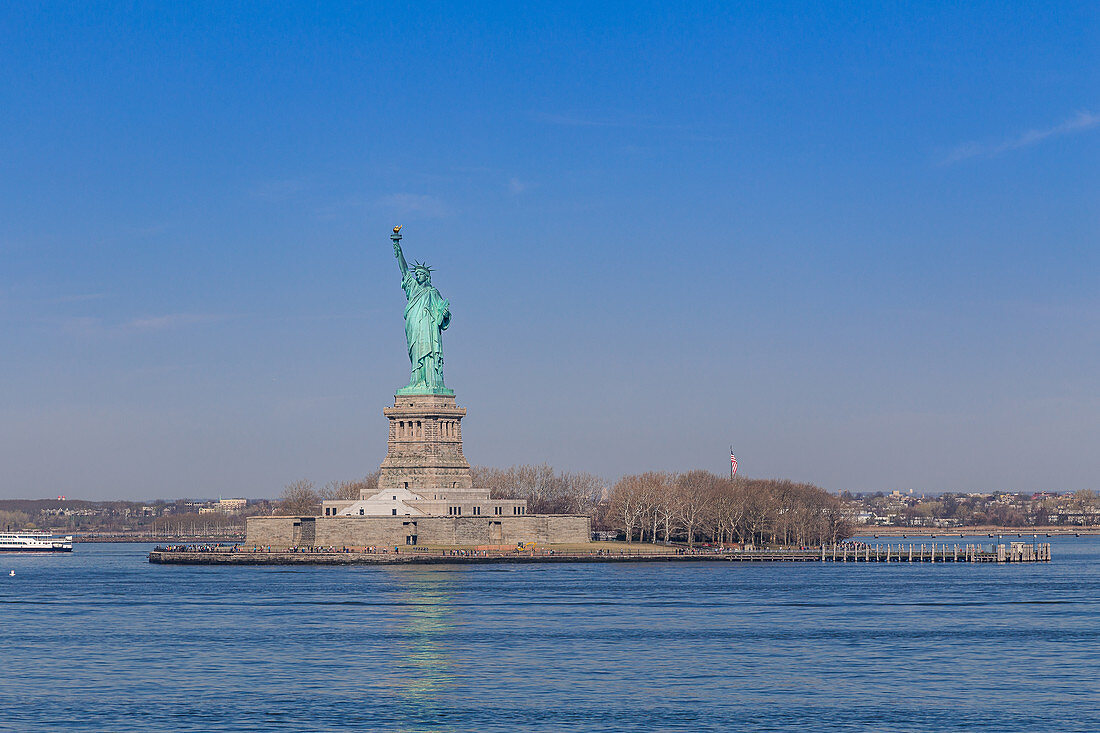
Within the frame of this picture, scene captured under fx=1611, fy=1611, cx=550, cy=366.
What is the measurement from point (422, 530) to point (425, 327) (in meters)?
16.4

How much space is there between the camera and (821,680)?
5000 centimetres

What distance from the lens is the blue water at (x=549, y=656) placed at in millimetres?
43812

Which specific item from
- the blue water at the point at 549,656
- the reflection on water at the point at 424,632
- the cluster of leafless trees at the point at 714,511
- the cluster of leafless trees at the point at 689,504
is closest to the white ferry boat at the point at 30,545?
the cluster of leafless trees at the point at 689,504

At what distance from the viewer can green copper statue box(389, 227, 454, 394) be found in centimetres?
12431

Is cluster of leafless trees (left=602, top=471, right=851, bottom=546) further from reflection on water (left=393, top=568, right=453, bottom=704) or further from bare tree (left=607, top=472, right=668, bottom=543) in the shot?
reflection on water (left=393, top=568, right=453, bottom=704)

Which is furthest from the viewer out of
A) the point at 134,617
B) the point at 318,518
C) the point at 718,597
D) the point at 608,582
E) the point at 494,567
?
the point at 318,518

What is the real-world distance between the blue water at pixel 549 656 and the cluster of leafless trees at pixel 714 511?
1718 inches

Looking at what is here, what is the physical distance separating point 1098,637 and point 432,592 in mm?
34915

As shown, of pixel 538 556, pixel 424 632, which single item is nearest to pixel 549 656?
pixel 424 632

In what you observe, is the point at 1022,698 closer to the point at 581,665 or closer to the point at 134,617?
the point at 581,665

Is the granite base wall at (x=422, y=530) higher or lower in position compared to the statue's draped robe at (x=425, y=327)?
lower

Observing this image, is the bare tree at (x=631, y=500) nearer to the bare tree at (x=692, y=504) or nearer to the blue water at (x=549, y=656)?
the bare tree at (x=692, y=504)

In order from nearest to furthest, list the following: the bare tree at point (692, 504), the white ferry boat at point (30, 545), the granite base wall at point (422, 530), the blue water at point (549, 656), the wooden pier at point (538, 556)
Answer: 1. the blue water at point (549, 656)
2. the wooden pier at point (538, 556)
3. the granite base wall at point (422, 530)
4. the bare tree at point (692, 504)
5. the white ferry boat at point (30, 545)

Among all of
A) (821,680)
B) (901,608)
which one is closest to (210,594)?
A: (901,608)
